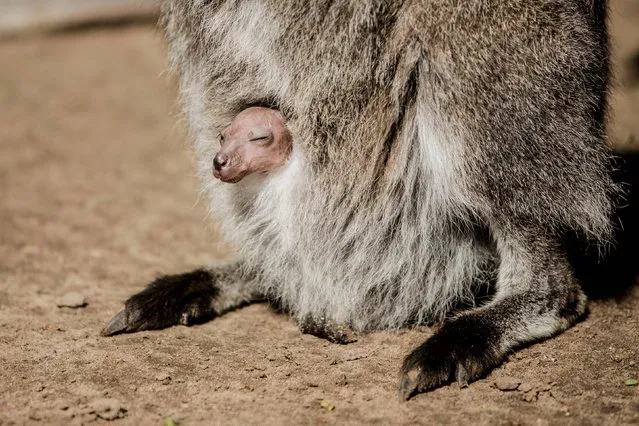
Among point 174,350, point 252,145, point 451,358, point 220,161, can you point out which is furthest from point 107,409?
point 451,358

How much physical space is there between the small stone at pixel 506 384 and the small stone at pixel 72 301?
171 centimetres

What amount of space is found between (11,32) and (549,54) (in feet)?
18.9

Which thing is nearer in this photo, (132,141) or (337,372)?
(337,372)

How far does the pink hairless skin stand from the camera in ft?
9.35

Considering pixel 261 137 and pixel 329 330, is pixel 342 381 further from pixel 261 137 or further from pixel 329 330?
pixel 261 137

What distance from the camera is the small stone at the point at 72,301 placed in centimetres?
336

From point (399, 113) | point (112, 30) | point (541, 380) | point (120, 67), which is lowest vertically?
point (541, 380)

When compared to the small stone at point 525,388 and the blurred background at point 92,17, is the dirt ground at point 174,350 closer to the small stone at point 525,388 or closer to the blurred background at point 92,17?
the small stone at point 525,388

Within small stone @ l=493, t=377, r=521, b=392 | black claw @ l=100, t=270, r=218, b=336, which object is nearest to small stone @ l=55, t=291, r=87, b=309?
black claw @ l=100, t=270, r=218, b=336

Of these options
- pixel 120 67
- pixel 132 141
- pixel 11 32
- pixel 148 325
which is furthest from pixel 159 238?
pixel 11 32

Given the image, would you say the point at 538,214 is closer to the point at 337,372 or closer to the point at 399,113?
the point at 399,113

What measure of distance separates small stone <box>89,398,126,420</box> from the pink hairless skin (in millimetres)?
840

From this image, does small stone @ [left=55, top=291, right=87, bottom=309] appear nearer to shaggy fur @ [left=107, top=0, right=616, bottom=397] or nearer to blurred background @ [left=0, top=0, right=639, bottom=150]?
shaggy fur @ [left=107, top=0, right=616, bottom=397]

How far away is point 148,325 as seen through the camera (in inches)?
123
